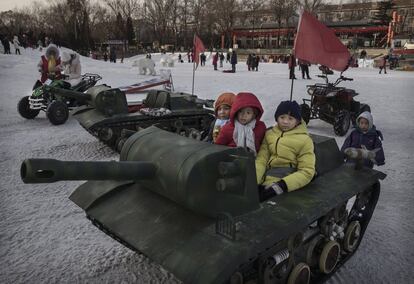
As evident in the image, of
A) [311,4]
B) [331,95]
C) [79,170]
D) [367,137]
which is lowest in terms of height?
[367,137]

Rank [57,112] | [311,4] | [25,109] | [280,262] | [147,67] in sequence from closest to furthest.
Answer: [280,262] < [57,112] < [25,109] < [147,67] < [311,4]

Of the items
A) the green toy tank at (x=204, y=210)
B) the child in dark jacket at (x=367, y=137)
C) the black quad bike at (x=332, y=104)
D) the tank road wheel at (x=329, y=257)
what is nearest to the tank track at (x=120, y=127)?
the black quad bike at (x=332, y=104)

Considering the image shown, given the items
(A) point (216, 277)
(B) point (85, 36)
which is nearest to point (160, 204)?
(A) point (216, 277)

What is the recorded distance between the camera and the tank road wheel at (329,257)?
303cm

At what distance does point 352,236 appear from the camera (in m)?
3.51

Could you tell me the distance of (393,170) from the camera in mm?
5941

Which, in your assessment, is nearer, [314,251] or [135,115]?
[314,251]

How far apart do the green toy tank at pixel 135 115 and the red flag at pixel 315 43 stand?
7.25 ft

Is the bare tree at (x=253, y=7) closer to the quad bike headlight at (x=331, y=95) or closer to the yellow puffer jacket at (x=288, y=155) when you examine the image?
the quad bike headlight at (x=331, y=95)

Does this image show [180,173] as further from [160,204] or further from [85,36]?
[85,36]

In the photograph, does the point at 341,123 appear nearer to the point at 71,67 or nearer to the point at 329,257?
the point at 329,257

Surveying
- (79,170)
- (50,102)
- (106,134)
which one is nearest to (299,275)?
(79,170)

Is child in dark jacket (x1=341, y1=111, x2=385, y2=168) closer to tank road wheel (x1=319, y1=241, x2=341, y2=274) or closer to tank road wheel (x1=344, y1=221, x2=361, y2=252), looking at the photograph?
tank road wheel (x1=344, y1=221, x2=361, y2=252)

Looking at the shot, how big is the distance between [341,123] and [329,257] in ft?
18.5
